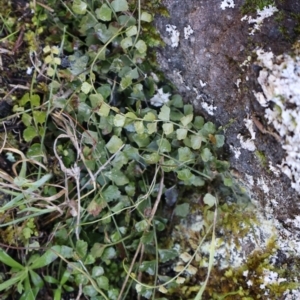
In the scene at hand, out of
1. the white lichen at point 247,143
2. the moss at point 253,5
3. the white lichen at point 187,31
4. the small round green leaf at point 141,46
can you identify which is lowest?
the white lichen at point 247,143

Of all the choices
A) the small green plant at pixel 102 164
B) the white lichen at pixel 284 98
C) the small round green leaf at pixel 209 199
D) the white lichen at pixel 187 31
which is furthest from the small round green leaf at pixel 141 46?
the small round green leaf at pixel 209 199

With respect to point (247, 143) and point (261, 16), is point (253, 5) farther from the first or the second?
point (247, 143)

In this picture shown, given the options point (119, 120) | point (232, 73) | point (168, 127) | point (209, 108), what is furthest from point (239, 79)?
point (119, 120)

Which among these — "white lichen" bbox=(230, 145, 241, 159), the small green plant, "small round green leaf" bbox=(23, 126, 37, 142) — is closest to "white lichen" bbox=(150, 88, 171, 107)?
the small green plant

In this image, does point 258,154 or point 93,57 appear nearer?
point 258,154

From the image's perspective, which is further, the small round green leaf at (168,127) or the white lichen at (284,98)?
the small round green leaf at (168,127)

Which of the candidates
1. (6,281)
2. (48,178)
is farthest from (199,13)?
(6,281)

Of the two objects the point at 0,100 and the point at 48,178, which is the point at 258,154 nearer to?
the point at 48,178

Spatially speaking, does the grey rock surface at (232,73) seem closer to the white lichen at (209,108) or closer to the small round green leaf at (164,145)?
the white lichen at (209,108)
